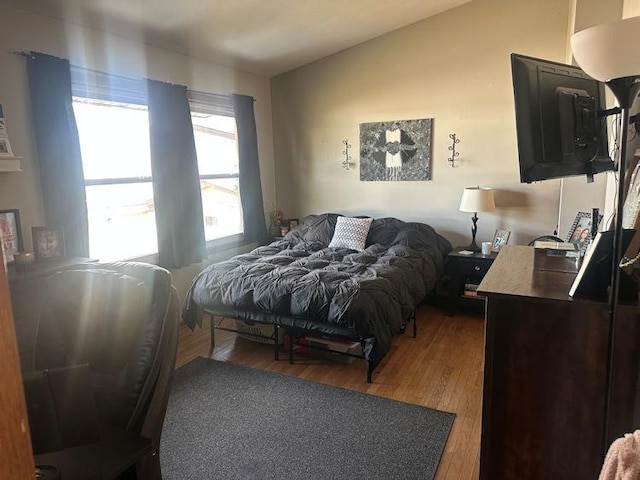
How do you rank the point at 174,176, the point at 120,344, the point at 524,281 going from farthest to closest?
the point at 174,176 < the point at 524,281 < the point at 120,344

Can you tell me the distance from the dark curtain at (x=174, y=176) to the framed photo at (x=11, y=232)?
1.09 meters

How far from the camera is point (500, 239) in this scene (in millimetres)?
4176

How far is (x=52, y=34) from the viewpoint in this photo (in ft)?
9.64

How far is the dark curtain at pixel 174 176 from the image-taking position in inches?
145

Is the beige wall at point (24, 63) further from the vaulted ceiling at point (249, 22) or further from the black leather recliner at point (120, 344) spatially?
the black leather recliner at point (120, 344)

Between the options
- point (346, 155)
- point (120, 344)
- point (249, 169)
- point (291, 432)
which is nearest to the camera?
point (120, 344)

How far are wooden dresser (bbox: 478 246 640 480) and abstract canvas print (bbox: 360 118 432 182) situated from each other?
3.05m

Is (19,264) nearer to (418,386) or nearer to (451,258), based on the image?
(418,386)

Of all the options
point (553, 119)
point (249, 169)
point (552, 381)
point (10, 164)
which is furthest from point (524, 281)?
point (249, 169)

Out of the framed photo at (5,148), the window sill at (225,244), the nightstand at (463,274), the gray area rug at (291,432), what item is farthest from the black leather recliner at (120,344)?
the nightstand at (463,274)

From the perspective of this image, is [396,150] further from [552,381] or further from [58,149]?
[552,381]

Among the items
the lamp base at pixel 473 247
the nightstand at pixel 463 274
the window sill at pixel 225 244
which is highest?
the window sill at pixel 225 244

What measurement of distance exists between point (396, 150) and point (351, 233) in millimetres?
1029

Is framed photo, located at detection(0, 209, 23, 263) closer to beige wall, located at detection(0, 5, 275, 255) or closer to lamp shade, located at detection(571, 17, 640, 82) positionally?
beige wall, located at detection(0, 5, 275, 255)
